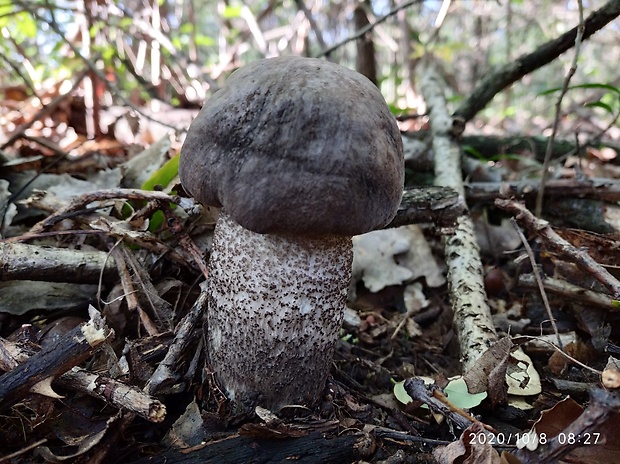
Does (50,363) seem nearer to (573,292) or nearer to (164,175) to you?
(164,175)

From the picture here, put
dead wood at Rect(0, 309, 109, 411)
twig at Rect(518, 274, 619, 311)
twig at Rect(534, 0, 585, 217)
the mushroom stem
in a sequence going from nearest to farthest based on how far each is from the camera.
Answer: dead wood at Rect(0, 309, 109, 411), the mushroom stem, twig at Rect(518, 274, 619, 311), twig at Rect(534, 0, 585, 217)

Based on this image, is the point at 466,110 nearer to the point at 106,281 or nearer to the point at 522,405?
the point at 522,405

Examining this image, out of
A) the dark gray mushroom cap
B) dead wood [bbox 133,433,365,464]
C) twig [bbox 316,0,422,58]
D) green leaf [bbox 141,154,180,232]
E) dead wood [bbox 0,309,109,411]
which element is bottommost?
dead wood [bbox 133,433,365,464]

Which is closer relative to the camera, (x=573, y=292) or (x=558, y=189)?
(x=573, y=292)

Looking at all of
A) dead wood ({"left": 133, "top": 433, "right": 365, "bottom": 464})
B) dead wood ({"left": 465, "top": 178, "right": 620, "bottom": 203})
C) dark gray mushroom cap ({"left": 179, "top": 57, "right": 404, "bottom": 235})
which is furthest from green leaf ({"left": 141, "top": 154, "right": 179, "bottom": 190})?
dead wood ({"left": 465, "top": 178, "right": 620, "bottom": 203})

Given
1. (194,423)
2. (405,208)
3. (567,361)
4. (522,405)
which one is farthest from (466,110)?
(194,423)

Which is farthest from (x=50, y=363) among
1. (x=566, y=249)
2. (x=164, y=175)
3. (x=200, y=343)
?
(x=566, y=249)

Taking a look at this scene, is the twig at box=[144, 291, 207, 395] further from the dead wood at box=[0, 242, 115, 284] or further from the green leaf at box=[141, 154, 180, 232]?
the green leaf at box=[141, 154, 180, 232]
